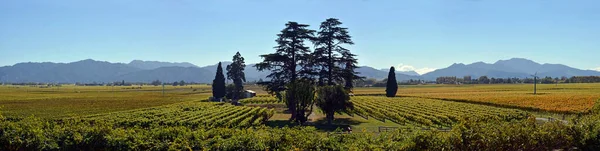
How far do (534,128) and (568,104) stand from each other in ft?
135

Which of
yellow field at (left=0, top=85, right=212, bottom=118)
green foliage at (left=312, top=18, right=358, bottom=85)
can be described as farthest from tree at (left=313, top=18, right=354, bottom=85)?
yellow field at (left=0, top=85, right=212, bottom=118)

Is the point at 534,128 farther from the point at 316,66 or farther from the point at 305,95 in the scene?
the point at 316,66

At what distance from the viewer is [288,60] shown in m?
38.8

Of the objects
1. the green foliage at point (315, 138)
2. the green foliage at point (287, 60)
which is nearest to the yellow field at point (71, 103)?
the green foliage at point (315, 138)

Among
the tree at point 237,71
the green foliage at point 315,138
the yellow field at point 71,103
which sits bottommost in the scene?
the yellow field at point 71,103

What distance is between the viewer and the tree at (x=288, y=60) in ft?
127

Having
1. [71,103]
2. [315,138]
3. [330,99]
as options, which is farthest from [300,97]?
[71,103]

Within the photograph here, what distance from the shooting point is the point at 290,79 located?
3888cm

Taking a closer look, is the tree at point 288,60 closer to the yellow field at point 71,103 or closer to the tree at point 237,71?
the yellow field at point 71,103

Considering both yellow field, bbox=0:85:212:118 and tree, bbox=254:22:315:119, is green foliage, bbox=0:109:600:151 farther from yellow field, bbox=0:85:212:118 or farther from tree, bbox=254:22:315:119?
tree, bbox=254:22:315:119

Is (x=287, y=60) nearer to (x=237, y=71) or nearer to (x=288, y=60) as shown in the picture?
(x=288, y=60)

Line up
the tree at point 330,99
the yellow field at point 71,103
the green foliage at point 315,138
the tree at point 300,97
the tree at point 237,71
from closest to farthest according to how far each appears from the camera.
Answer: the green foliage at point 315,138 → the tree at point 300,97 → the tree at point 330,99 → the yellow field at point 71,103 → the tree at point 237,71

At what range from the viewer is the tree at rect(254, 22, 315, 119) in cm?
3875

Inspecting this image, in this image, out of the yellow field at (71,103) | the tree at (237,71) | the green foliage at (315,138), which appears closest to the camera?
the green foliage at (315,138)
